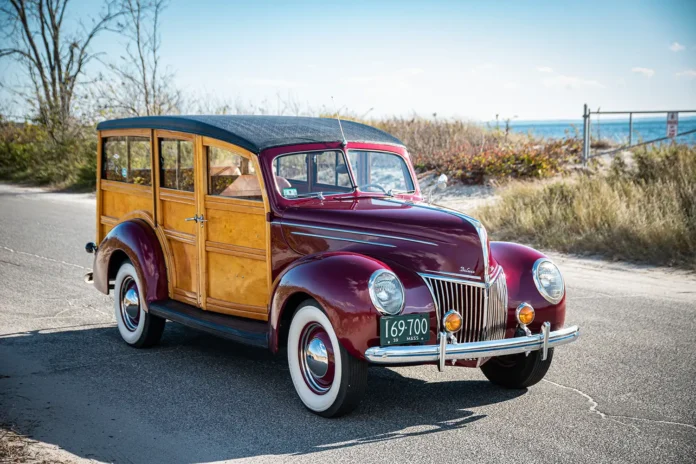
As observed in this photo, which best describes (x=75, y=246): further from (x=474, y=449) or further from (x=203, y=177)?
(x=474, y=449)

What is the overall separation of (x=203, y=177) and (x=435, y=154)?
43.1 ft

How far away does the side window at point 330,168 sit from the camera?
219 inches

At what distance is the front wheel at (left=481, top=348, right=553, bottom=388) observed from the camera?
16.3ft

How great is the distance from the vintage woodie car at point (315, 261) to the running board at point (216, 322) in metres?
0.02

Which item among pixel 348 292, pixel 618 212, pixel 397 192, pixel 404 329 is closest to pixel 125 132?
pixel 397 192

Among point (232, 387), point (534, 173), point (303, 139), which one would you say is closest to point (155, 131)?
point (303, 139)

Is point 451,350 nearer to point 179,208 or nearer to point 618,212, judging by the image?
point 179,208

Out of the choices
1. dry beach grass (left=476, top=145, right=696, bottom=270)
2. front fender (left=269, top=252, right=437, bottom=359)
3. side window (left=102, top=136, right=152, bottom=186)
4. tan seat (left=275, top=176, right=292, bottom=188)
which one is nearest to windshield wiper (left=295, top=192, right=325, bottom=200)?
tan seat (left=275, top=176, right=292, bottom=188)

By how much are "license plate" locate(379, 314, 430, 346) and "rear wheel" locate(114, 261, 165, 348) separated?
8.34 ft

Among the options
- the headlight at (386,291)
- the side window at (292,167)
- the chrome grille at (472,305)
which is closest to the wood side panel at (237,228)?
the side window at (292,167)

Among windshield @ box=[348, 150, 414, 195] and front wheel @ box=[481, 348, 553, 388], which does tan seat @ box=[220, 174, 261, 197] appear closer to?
windshield @ box=[348, 150, 414, 195]

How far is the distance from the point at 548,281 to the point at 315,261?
5.01ft

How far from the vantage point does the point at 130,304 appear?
20.8 ft

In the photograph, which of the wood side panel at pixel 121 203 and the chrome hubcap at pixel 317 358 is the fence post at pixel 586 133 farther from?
the chrome hubcap at pixel 317 358
